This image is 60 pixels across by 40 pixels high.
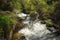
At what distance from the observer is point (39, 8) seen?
463 inches

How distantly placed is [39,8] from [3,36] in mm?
5198

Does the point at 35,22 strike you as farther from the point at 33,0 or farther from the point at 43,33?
the point at 33,0

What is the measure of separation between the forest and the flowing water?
0.12 meters

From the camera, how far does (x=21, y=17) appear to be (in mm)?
9328

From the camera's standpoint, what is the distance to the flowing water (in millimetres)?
8008

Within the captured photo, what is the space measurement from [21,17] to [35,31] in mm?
1286

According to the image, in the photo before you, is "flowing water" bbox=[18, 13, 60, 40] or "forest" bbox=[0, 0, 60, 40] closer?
"forest" bbox=[0, 0, 60, 40]

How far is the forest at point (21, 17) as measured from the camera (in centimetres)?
736

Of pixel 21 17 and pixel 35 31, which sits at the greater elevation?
pixel 21 17

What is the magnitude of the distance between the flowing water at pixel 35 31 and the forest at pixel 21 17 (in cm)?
12

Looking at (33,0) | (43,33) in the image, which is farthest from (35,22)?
(33,0)

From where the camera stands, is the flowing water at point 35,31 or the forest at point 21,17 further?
the flowing water at point 35,31

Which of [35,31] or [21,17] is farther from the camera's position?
[21,17]

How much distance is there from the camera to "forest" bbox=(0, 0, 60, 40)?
7.36m
